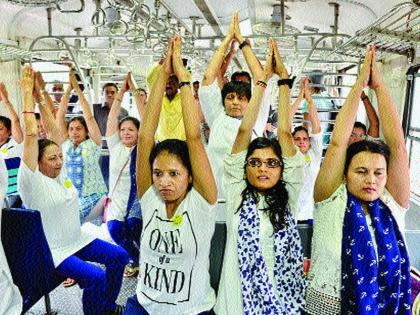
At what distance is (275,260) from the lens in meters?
1.62

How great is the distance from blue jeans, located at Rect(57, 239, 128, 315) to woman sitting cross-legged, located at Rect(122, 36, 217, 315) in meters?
0.64

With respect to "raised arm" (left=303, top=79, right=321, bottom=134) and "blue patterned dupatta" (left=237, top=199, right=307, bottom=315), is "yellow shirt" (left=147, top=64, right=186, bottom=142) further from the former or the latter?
"blue patterned dupatta" (left=237, top=199, right=307, bottom=315)

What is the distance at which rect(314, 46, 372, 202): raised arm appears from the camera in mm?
1580

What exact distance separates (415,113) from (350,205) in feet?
9.72

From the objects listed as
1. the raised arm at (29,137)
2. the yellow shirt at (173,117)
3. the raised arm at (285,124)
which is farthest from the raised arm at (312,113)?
the raised arm at (29,137)

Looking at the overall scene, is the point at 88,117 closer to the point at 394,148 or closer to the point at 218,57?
the point at 218,57

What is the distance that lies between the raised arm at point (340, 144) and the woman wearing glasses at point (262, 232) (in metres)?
0.17

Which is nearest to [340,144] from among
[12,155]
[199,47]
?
[12,155]

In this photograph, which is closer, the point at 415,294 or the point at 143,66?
the point at 415,294

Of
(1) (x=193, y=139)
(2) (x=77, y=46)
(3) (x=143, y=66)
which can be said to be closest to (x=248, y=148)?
(1) (x=193, y=139)

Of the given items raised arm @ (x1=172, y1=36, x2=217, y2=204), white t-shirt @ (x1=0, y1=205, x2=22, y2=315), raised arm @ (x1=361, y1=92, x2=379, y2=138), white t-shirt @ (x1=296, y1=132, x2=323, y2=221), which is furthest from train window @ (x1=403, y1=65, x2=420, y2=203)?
white t-shirt @ (x1=0, y1=205, x2=22, y2=315)

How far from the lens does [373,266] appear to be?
1514mm

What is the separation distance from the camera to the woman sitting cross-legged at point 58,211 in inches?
84.3

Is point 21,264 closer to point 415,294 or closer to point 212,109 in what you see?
point 212,109
